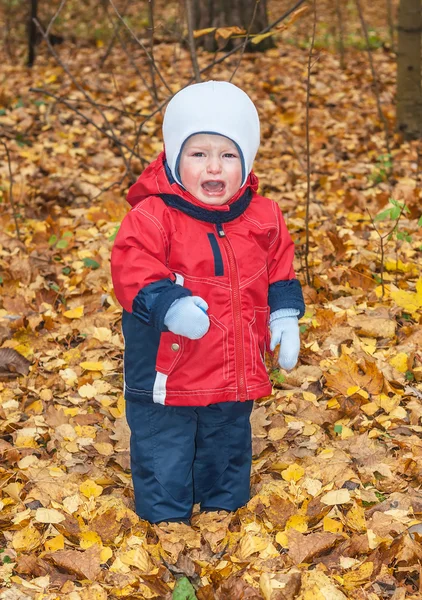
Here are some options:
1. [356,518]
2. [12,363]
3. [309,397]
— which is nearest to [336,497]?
[356,518]

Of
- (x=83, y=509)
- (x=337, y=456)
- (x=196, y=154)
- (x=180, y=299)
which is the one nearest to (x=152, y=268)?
(x=180, y=299)

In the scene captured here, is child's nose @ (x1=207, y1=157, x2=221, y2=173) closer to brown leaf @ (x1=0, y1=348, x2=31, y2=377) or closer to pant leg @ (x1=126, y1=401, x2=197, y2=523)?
pant leg @ (x1=126, y1=401, x2=197, y2=523)

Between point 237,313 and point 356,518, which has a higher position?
point 237,313

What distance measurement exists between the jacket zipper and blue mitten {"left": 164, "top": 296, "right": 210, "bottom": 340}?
195 millimetres

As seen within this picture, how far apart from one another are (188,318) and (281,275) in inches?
20.4

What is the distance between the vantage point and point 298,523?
2.62m

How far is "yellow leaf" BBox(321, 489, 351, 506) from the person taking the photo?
105 inches

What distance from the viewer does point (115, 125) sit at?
683cm

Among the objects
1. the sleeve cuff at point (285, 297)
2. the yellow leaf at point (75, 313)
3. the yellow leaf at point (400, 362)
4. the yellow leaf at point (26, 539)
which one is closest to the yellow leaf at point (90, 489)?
the yellow leaf at point (26, 539)

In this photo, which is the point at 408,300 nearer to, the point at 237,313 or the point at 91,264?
the point at 237,313

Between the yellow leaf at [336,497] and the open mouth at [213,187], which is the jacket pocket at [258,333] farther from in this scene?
the yellow leaf at [336,497]

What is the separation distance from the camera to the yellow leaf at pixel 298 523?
259 cm

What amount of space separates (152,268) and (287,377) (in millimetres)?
1367

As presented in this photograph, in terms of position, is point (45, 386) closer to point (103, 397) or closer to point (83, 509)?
point (103, 397)
